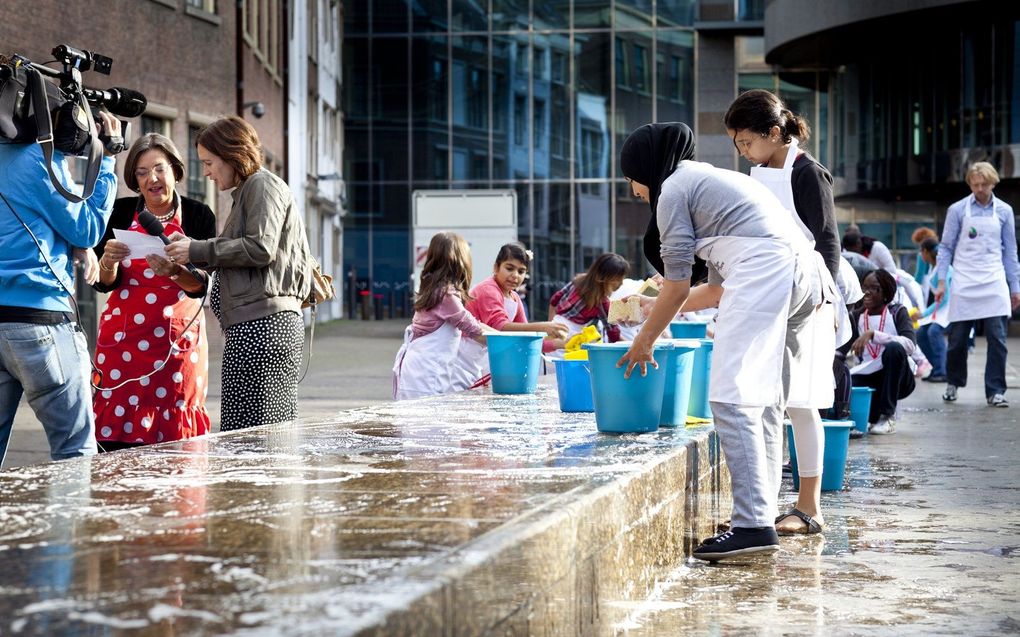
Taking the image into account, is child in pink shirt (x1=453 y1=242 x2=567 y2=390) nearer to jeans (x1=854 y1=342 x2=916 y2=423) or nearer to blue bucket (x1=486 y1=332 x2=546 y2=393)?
blue bucket (x1=486 y1=332 x2=546 y2=393)

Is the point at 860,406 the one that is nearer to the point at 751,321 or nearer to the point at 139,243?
the point at 751,321

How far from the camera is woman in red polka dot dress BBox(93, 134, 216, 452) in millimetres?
5801

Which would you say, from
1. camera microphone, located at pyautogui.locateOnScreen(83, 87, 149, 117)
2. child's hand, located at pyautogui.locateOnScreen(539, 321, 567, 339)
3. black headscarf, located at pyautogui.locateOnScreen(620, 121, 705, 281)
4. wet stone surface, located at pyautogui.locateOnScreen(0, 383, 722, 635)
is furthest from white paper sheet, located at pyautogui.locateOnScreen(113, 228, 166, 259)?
child's hand, located at pyautogui.locateOnScreen(539, 321, 567, 339)

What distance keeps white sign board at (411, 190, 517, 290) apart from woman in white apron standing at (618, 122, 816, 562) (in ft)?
74.8

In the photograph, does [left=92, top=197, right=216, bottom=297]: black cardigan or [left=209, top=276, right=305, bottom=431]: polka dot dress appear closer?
[left=209, top=276, right=305, bottom=431]: polka dot dress

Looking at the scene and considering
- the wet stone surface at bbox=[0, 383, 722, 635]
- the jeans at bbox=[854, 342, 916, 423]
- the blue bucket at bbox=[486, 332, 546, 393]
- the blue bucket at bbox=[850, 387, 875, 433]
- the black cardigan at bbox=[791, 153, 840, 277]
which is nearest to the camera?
the wet stone surface at bbox=[0, 383, 722, 635]

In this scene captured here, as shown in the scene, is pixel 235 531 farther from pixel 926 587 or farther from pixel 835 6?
pixel 835 6

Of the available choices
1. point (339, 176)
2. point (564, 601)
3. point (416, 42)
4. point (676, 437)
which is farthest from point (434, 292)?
point (416, 42)

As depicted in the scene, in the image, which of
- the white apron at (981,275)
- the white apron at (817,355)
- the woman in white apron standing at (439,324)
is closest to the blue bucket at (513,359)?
the woman in white apron standing at (439,324)

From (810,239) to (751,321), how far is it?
1.59 meters

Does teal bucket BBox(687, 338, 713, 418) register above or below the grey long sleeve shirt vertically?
below

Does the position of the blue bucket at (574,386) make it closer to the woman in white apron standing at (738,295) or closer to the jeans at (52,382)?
the woman in white apron standing at (738,295)

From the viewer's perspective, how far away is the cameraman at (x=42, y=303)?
4.79m

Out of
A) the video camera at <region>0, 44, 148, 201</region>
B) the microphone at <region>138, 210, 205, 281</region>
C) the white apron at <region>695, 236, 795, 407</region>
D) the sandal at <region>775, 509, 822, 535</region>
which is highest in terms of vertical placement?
the video camera at <region>0, 44, 148, 201</region>
